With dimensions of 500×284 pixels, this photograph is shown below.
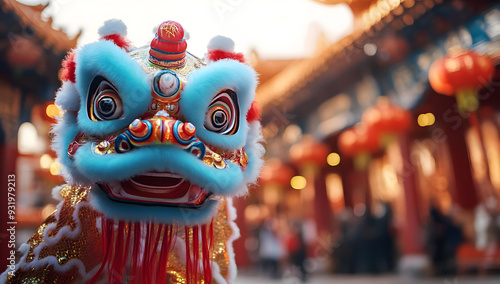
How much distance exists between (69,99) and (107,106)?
0.23 metres

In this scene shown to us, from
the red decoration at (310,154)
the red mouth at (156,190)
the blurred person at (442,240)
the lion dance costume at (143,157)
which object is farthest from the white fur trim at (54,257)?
the red decoration at (310,154)

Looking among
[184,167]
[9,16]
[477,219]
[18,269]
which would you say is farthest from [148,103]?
[477,219]

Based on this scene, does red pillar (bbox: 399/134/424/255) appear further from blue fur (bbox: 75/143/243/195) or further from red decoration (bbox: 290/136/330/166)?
blue fur (bbox: 75/143/243/195)

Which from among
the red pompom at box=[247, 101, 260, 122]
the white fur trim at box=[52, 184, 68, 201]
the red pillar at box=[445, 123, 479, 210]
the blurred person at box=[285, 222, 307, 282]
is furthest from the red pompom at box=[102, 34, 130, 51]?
the red pillar at box=[445, 123, 479, 210]

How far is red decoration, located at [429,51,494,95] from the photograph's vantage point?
3.80 meters

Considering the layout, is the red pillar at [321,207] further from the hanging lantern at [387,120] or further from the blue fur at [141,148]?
the blue fur at [141,148]

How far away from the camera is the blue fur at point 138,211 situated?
107cm

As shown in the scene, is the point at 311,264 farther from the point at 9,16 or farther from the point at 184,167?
the point at 184,167

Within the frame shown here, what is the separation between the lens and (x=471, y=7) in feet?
15.7

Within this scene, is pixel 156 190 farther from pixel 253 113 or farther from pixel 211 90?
pixel 253 113

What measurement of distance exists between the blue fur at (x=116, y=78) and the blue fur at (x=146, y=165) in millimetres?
89

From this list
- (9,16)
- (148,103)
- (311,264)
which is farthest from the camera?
(311,264)

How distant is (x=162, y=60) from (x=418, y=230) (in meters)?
5.49

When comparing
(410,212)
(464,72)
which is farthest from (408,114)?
(464,72)
